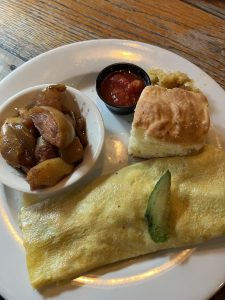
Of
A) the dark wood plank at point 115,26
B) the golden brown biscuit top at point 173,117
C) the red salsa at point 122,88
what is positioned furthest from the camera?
the dark wood plank at point 115,26

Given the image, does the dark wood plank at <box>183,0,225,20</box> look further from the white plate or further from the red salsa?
the red salsa

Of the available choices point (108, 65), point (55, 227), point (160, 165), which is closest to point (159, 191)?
point (160, 165)

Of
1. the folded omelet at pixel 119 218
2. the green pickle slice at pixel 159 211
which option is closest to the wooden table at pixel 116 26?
the folded omelet at pixel 119 218

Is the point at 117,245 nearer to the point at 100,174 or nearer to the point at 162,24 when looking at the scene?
the point at 100,174

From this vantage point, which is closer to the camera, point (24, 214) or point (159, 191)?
point (159, 191)

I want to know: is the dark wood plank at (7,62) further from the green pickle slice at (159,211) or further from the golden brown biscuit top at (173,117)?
the green pickle slice at (159,211)

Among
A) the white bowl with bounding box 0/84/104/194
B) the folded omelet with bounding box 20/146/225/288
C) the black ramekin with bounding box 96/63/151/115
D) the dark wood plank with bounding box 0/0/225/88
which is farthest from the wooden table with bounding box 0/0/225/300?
the folded omelet with bounding box 20/146/225/288
